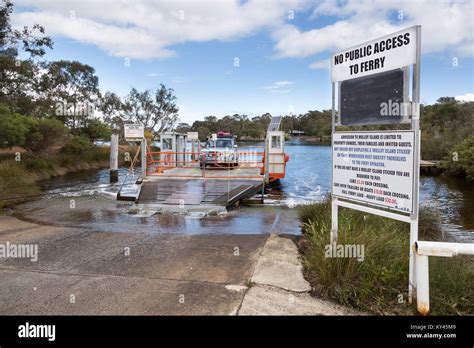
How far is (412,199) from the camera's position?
3930 millimetres

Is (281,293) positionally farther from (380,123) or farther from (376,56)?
(376,56)

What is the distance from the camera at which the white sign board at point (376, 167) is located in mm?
4000

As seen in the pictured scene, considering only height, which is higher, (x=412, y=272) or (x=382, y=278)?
(x=412, y=272)

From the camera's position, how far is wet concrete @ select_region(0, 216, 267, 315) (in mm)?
3889

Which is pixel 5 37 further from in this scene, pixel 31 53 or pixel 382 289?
pixel 382 289

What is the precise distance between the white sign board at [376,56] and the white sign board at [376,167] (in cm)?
77

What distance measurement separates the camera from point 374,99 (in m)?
4.48

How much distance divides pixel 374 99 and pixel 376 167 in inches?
32.6

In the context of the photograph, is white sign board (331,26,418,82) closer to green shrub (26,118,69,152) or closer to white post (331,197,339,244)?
white post (331,197,339,244)

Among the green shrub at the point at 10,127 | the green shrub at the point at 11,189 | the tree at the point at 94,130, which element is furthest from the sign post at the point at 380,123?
the tree at the point at 94,130

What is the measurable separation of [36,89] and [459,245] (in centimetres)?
3907

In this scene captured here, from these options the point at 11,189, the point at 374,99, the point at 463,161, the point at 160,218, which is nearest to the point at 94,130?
the point at 11,189
